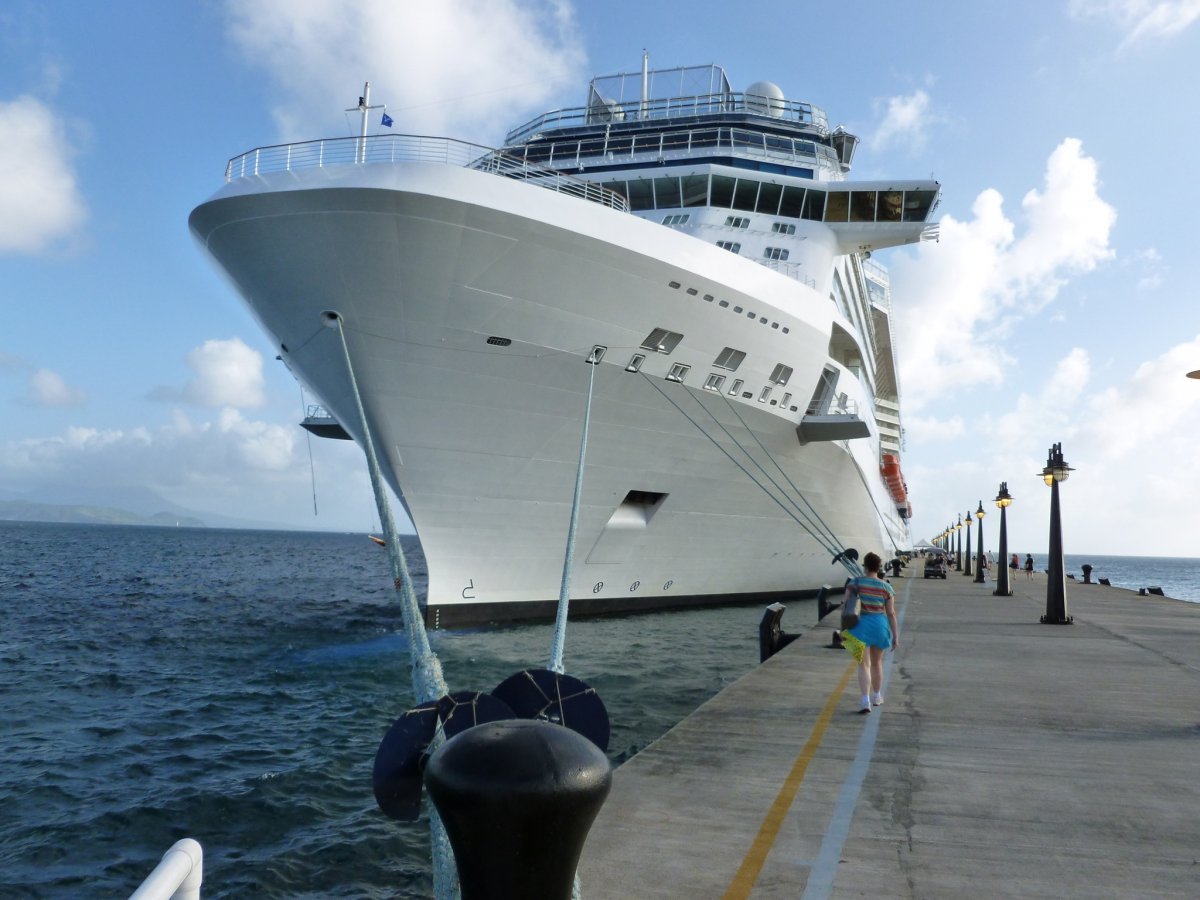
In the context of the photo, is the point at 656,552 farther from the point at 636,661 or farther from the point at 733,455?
the point at 636,661

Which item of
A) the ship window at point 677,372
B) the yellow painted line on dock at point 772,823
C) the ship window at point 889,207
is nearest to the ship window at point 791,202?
the ship window at point 889,207

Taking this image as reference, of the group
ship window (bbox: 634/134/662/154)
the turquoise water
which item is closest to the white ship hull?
the turquoise water

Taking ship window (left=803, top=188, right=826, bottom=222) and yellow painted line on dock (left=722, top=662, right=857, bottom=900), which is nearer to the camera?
yellow painted line on dock (left=722, top=662, right=857, bottom=900)

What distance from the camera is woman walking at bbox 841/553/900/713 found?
6.82 metres

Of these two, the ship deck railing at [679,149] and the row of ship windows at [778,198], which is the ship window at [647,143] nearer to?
the ship deck railing at [679,149]

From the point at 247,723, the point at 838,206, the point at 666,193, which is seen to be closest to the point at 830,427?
the point at 838,206

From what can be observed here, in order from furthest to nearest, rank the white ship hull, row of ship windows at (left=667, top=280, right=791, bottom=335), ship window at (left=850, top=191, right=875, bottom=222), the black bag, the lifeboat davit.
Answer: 1. the lifeboat davit
2. ship window at (left=850, top=191, right=875, bottom=222)
3. row of ship windows at (left=667, top=280, right=791, bottom=335)
4. the white ship hull
5. the black bag

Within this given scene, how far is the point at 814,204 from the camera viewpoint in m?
17.8

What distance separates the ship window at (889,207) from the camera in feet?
56.6

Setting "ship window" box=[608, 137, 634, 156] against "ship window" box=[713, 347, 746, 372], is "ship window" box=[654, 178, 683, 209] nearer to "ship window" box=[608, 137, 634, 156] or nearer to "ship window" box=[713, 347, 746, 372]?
"ship window" box=[608, 137, 634, 156]

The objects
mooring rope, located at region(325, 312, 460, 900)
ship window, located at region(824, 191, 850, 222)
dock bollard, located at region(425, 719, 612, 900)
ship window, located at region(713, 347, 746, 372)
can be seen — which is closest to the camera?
dock bollard, located at region(425, 719, 612, 900)

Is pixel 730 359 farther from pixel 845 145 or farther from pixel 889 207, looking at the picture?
pixel 845 145

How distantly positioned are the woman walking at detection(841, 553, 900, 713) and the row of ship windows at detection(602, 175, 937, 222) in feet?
41.3

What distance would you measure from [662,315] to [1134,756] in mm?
8744
